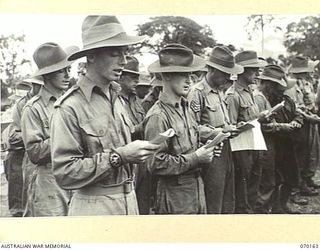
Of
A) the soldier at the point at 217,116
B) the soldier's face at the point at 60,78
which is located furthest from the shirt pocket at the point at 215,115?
the soldier's face at the point at 60,78

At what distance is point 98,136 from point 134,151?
0.08 m

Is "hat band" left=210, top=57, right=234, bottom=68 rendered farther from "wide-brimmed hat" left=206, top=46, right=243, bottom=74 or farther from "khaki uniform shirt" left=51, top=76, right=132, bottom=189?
"khaki uniform shirt" left=51, top=76, right=132, bottom=189

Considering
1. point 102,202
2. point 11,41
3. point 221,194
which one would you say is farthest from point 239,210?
point 11,41

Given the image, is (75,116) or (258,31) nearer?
(75,116)

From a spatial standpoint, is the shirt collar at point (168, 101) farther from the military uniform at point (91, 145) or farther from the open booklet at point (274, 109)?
the open booklet at point (274, 109)

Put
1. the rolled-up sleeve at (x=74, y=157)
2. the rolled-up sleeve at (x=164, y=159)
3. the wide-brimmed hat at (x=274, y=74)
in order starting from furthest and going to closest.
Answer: the wide-brimmed hat at (x=274, y=74) < the rolled-up sleeve at (x=164, y=159) < the rolled-up sleeve at (x=74, y=157)

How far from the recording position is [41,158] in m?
1.46

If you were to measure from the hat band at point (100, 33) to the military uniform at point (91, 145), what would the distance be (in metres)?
0.09

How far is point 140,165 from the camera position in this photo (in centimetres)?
143

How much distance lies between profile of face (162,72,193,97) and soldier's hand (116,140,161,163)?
17 cm

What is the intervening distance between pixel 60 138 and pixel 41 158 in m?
0.14

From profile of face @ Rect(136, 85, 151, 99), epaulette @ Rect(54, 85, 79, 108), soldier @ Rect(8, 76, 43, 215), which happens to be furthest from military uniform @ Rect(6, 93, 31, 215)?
profile of face @ Rect(136, 85, 151, 99)

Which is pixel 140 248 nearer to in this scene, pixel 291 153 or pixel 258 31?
pixel 291 153

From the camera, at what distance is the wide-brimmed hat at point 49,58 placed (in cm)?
147
